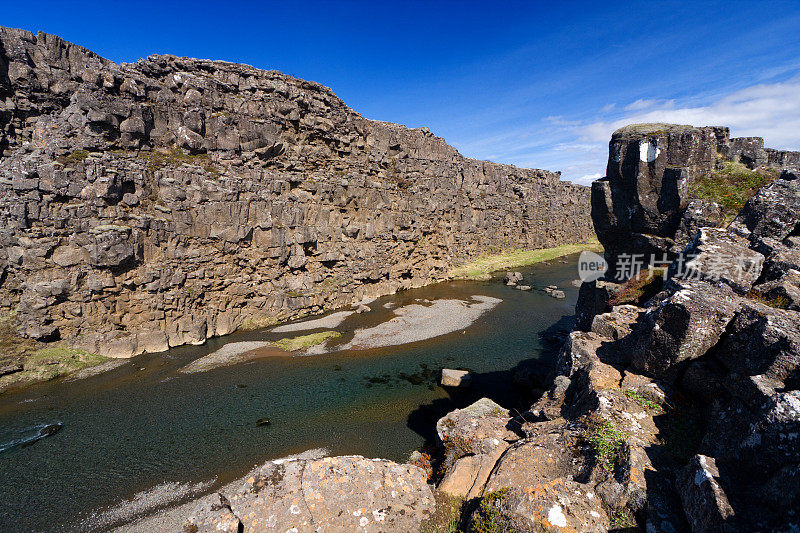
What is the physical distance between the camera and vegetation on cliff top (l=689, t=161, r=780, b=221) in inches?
733

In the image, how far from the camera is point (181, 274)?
32.8 metres

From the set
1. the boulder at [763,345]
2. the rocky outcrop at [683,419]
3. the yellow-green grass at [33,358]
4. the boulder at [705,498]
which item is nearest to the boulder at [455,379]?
the rocky outcrop at [683,419]

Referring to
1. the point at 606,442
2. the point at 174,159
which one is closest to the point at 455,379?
the point at 606,442

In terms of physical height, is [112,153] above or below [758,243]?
above

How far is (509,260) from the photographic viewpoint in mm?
75938

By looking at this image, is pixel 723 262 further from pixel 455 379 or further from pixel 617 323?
pixel 455 379

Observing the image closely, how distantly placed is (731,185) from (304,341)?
105 ft

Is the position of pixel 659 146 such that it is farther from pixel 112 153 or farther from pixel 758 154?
pixel 112 153

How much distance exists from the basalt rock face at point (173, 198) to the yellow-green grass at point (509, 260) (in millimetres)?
17818

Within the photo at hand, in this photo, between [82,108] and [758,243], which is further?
[82,108]

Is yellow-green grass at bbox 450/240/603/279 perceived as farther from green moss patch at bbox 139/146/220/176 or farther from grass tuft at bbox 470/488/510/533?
grass tuft at bbox 470/488/510/533

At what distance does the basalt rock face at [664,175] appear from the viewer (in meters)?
19.9

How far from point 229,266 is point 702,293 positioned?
36783 mm

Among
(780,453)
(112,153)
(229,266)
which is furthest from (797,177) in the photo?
(112,153)
